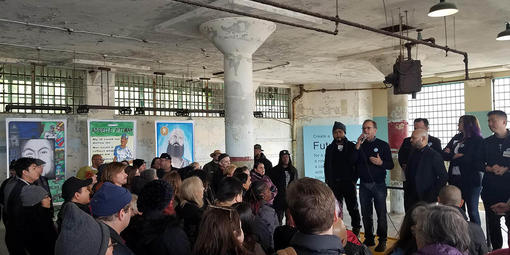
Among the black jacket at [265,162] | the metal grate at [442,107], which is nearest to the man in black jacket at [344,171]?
the black jacket at [265,162]

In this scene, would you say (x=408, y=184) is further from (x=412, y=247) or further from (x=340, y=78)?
(x=340, y=78)

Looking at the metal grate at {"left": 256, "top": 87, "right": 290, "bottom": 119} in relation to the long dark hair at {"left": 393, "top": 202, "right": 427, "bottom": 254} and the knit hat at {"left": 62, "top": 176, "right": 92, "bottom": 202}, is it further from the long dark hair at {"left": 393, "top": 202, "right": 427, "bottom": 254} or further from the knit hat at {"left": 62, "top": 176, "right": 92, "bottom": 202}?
the long dark hair at {"left": 393, "top": 202, "right": 427, "bottom": 254}

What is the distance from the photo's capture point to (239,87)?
6695 millimetres

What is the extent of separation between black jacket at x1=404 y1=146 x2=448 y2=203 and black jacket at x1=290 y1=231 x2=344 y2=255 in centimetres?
317

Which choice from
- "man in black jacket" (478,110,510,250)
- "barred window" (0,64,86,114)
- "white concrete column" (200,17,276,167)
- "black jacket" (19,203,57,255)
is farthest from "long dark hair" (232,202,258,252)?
"barred window" (0,64,86,114)

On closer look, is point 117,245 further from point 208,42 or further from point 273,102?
point 273,102

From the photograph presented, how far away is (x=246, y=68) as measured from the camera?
6.77 m

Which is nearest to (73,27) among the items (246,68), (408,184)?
(246,68)

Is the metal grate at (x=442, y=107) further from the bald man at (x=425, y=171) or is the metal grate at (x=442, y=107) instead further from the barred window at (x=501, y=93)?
the bald man at (x=425, y=171)

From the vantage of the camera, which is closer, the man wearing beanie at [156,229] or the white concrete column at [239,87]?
the man wearing beanie at [156,229]

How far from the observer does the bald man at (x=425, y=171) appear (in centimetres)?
461

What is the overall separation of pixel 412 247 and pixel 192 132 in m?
9.62

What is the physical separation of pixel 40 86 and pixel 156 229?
9177 mm

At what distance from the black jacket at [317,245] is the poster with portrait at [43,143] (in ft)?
28.0
